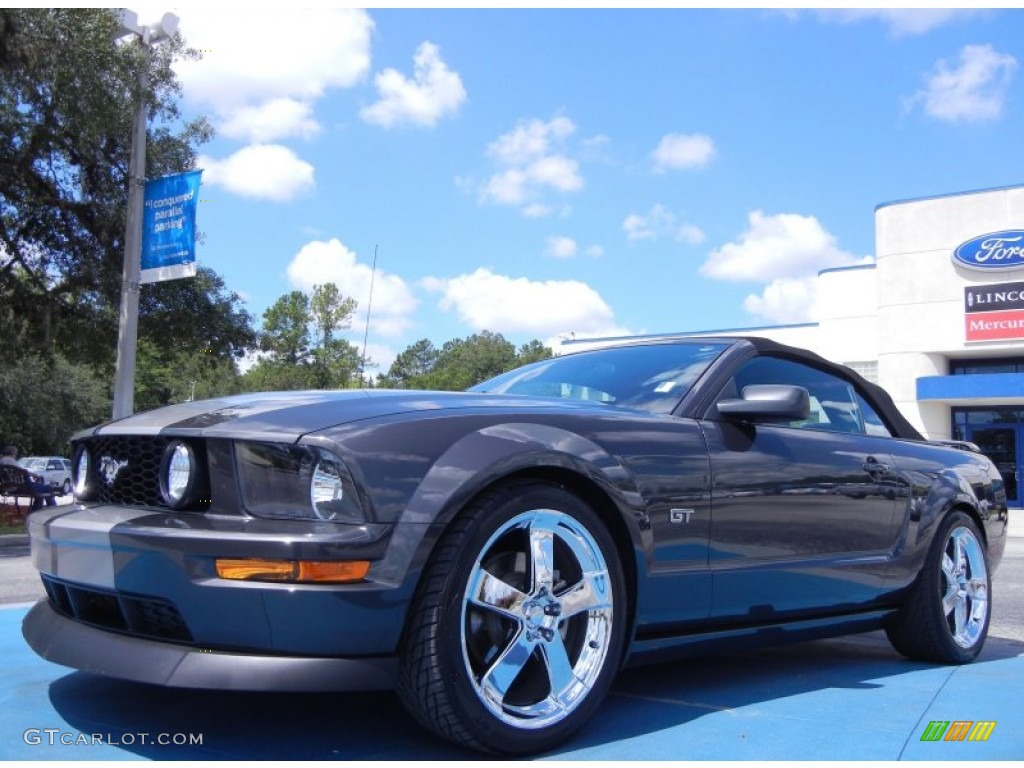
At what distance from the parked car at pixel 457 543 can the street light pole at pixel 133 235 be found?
1054cm

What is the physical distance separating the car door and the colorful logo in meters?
0.63

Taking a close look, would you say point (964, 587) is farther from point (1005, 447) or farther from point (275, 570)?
point (1005, 447)

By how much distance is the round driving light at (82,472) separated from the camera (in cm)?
312

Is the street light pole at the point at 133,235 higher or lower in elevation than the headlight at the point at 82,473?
higher

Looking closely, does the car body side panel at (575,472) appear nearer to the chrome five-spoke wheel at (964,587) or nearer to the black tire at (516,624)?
the black tire at (516,624)

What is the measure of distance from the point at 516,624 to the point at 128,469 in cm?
125

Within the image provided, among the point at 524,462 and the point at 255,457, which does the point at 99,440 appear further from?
the point at 524,462

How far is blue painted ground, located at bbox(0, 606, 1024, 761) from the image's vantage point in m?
2.74

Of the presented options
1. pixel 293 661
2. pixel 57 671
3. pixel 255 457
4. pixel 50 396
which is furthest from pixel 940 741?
pixel 50 396

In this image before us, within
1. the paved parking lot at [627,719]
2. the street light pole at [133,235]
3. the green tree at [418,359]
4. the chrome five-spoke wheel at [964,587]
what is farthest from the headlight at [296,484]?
the green tree at [418,359]

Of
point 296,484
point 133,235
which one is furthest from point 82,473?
point 133,235

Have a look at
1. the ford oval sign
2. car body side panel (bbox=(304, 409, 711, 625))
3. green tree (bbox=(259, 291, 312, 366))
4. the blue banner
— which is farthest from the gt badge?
green tree (bbox=(259, 291, 312, 366))

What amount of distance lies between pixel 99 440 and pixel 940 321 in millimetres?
23039

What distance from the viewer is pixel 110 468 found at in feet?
9.89
